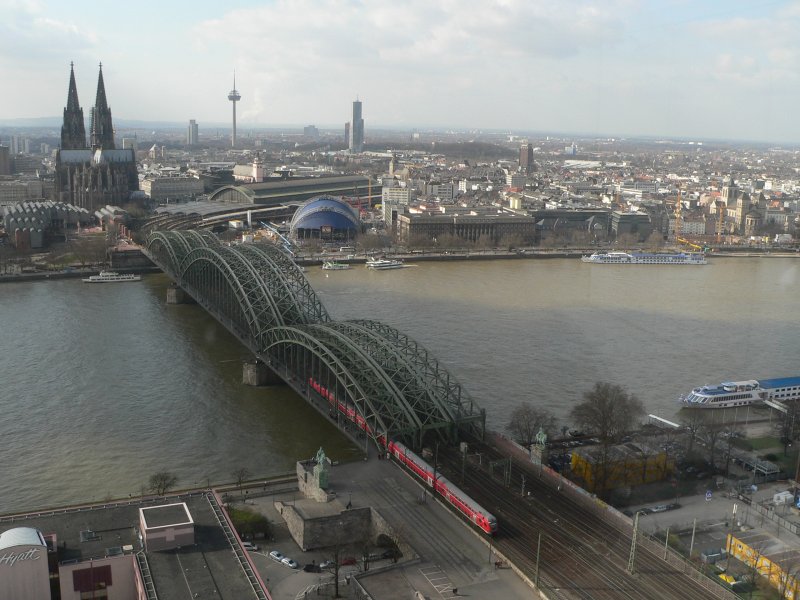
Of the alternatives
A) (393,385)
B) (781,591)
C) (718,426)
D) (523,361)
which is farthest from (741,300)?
(781,591)

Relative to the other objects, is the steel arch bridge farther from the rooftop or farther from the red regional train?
the rooftop

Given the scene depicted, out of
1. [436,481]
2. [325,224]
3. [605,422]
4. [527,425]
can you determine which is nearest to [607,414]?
[605,422]

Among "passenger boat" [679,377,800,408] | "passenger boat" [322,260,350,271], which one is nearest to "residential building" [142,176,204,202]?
"passenger boat" [322,260,350,271]

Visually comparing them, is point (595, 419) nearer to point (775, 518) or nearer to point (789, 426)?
point (775, 518)

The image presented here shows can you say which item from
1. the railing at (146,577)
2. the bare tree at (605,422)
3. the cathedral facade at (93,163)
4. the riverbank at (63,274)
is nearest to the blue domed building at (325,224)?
the riverbank at (63,274)

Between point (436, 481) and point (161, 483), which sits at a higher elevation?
point (436, 481)

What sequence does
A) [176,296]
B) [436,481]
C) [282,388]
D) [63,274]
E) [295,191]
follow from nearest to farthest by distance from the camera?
1. [436,481]
2. [282,388]
3. [176,296]
4. [63,274]
5. [295,191]

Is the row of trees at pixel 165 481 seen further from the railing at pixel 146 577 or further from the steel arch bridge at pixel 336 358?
the railing at pixel 146 577
